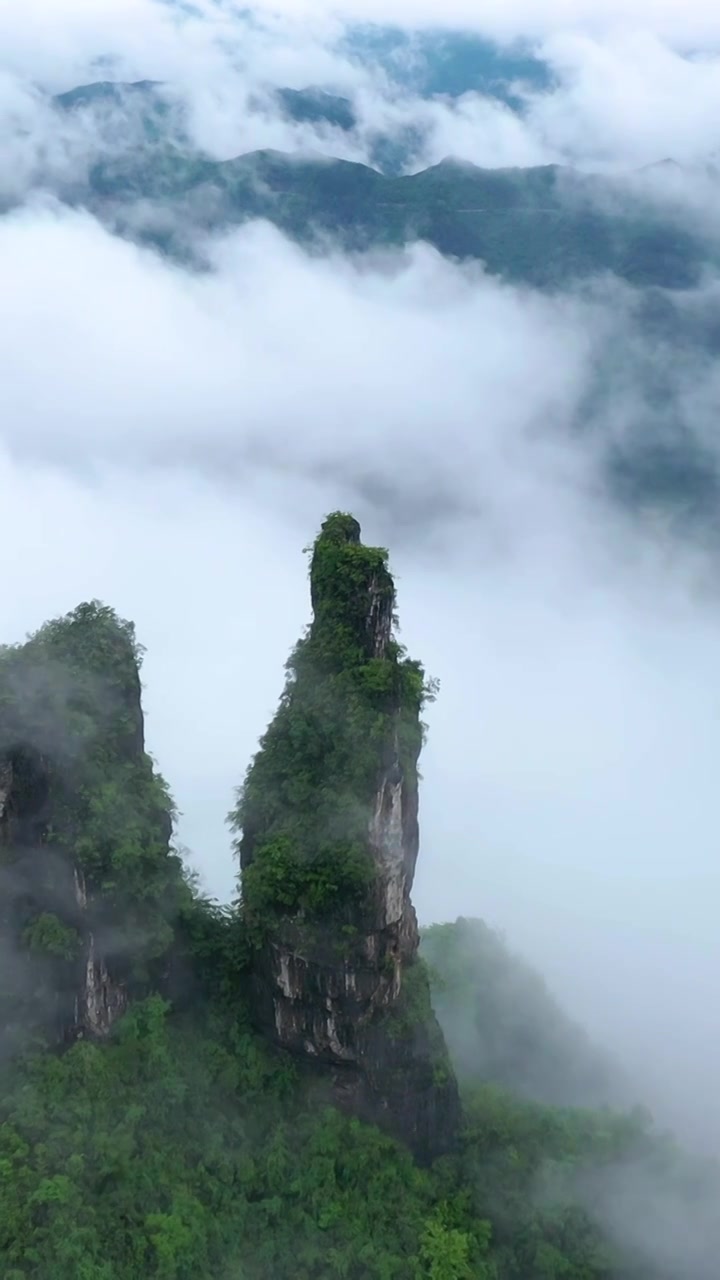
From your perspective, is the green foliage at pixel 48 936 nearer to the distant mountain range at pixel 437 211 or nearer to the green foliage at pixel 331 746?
the green foliage at pixel 331 746

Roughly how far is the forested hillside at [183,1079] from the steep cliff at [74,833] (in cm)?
5

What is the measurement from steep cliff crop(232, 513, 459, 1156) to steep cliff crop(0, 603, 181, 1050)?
3.15 metres

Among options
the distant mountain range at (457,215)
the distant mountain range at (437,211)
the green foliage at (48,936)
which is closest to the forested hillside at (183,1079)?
the green foliage at (48,936)

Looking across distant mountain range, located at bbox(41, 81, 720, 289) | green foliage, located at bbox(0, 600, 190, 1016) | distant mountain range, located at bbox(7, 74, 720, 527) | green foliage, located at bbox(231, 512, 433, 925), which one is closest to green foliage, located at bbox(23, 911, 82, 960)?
green foliage, located at bbox(0, 600, 190, 1016)

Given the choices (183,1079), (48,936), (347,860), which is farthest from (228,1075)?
(347,860)

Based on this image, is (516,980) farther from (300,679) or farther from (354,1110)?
(300,679)

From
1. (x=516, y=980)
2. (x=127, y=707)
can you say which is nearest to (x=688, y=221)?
(x=516, y=980)

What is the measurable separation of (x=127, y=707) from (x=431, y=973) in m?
17.2

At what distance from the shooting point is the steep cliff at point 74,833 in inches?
1093

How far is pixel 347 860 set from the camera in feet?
94.4

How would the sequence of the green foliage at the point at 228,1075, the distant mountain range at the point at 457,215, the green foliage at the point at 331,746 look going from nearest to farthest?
the green foliage at the point at 228,1075 → the green foliage at the point at 331,746 → the distant mountain range at the point at 457,215

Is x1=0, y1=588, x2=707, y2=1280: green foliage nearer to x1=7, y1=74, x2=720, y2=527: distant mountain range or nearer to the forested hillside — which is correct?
the forested hillside

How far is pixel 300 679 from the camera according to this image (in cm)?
3150

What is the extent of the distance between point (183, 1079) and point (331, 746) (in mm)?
9558
